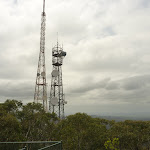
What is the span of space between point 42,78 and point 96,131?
1217 centimetres

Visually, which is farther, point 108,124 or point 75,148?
point 108,124

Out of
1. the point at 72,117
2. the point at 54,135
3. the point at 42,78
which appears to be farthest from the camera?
the point at 42,78

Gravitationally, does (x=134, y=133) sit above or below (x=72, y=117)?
below

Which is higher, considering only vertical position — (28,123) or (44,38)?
(44,38)

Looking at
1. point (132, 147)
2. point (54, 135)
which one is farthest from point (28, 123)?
point (132, 147)

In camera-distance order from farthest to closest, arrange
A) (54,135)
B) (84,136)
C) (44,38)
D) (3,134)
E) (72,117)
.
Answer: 1. (44,38)
2. (54,135)
3. (72,117)
4. (84,136)
5. (3,134)

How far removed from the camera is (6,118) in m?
14.9

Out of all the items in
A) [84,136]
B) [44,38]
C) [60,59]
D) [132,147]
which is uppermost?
[44,38]

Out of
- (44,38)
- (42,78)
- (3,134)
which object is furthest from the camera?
(44,38)

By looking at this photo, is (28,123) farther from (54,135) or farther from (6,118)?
(6,118)

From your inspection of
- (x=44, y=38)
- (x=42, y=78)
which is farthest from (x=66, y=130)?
(x=44, y=38)

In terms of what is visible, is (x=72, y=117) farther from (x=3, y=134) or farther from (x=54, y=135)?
(x=3, y=134)

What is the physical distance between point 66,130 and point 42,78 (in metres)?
10.6

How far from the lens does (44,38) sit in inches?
1053
